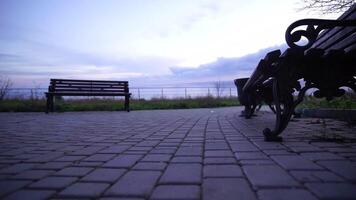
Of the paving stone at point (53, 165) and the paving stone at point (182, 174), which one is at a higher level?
the paving stone at point (53, 165)

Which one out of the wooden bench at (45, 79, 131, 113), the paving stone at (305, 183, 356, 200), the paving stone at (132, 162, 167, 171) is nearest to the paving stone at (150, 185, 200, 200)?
the paving stone at (132, 162, 167, 171)

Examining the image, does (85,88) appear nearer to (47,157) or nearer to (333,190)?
(47,157)

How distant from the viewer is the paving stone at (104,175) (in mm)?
2221

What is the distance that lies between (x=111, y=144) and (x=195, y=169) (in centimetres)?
167

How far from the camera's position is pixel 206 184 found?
2043 mm

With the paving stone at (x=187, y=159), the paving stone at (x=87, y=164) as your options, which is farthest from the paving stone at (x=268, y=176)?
the paving stone at (x=87, y=164)

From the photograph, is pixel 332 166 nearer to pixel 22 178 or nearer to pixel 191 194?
pixel 191 194

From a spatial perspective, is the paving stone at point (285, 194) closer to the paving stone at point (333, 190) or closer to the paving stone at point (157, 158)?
the paving stone at point (333, 190)

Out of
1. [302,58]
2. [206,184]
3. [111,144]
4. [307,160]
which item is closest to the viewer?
[206,184]

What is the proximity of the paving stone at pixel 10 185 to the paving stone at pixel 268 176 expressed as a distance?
138 centimetres

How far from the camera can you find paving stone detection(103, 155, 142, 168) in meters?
2.67

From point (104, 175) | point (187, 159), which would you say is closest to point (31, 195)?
point (104, 175)

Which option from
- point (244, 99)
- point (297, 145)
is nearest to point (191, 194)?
point (297, 145)

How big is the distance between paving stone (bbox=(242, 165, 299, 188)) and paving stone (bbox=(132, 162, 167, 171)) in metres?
0.60
